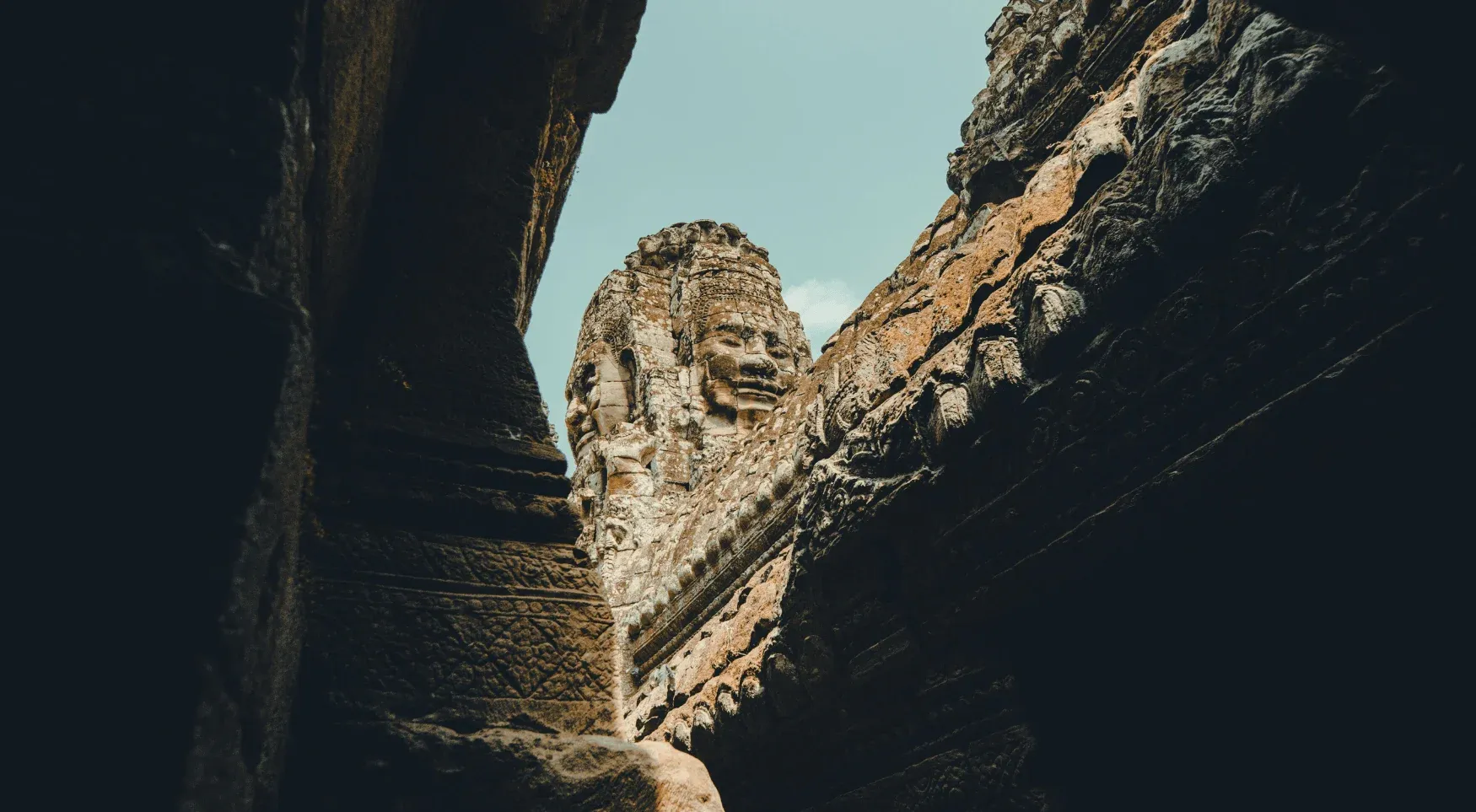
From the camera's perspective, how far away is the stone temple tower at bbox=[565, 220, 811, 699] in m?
7.97

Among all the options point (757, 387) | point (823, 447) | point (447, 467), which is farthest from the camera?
point (757, 387)

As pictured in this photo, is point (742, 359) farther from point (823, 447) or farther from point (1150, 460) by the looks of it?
point (1150, 460)

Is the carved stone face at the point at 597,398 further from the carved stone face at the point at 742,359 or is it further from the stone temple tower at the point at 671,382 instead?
the carved stone face at the point at 742,359

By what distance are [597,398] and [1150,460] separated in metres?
8.68

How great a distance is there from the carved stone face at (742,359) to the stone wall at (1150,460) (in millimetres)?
5363

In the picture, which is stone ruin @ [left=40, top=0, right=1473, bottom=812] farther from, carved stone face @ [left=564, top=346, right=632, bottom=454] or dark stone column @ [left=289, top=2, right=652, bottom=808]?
carved stone face @ [left=564, top=346, right=632, bottom=454]

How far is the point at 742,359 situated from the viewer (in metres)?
8.45

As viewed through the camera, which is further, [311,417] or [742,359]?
[742,359]

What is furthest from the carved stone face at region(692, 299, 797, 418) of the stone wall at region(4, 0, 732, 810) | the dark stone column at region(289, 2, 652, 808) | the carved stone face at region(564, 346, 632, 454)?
the dark stone column at region(289, 2, 652, 808)

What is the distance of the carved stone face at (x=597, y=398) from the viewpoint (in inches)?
393

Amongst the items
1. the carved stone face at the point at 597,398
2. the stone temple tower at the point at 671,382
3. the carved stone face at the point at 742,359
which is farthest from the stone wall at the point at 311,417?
the carved stone face at the point at 597,398

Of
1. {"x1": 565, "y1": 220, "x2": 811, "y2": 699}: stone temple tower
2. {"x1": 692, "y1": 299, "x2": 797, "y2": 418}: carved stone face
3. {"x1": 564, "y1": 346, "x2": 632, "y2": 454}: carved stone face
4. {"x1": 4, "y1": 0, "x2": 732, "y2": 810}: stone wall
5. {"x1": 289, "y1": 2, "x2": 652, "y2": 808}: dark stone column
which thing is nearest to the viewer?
{"x1": 4, "y1": 0, "x2": 732, "y2": 810}: stone wall

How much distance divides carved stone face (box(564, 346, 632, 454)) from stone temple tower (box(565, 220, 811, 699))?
0.04ft

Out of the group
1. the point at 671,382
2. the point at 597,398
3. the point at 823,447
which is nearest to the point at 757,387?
the point at 671,382
